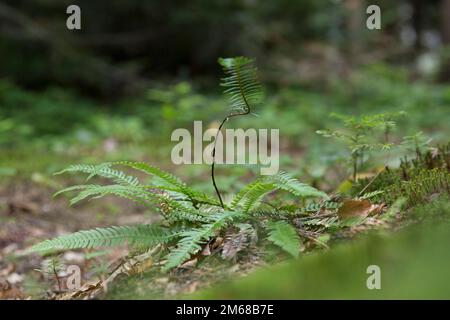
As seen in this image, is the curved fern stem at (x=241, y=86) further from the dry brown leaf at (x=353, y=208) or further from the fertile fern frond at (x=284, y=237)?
the dry brown leaf at (x=353, y=208)

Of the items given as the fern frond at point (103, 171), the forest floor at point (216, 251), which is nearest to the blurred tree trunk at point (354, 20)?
the forest floor at point (216, 251)

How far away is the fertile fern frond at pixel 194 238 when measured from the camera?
2.13 metres

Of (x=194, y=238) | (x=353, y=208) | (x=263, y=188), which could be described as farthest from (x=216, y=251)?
(x=353, y=208)

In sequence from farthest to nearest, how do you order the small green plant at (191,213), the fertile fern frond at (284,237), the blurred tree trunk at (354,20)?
the blurred tree trunk at (354,20)
the small green plant at (191,213)
the fertile fern frond at (284,237)

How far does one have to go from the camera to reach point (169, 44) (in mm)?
11992

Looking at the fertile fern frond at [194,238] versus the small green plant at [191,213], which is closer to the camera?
the fertile fern frond at [194,238]

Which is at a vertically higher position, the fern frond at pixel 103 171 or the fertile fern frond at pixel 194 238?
the fern frond at pixel 103 171

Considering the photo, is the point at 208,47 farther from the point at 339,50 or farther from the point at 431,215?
the point at 431,215

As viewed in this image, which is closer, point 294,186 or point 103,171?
point 294,186

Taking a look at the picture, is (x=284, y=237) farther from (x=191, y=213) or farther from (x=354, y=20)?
(x=354, y=20)

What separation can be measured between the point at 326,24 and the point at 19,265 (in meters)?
10.9

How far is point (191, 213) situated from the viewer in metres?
2.53

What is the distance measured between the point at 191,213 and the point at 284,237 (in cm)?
54
